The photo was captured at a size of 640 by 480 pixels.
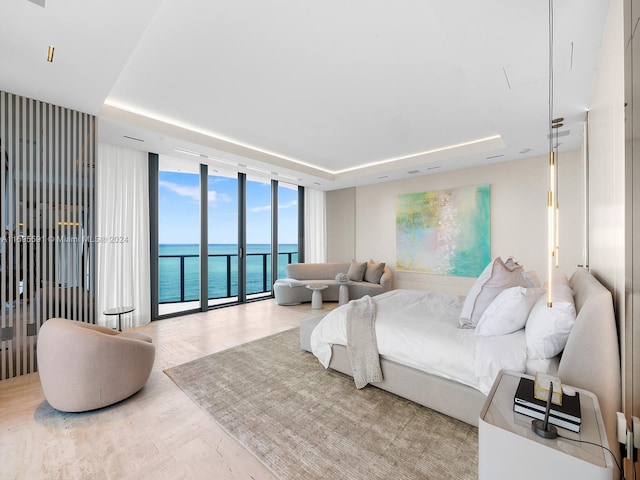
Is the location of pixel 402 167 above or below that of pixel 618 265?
above

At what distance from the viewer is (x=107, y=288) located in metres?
4.11

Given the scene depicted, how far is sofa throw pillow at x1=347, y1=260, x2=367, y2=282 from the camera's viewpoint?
623cm

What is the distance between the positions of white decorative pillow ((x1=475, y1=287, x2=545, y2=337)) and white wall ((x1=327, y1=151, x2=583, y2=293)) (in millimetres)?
2875

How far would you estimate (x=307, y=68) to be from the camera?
2.54 metres

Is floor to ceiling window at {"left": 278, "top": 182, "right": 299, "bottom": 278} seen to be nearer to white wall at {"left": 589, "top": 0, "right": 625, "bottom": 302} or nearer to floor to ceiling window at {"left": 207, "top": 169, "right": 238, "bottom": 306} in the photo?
floor to ceiling window at {"left": 207, "top": 169, "right": 238, "bottom": 306}

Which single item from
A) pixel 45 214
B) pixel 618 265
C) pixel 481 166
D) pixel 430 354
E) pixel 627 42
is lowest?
pixel 430 354

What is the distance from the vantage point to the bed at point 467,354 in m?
1.43

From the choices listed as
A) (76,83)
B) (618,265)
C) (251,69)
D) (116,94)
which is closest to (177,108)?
(116,94)

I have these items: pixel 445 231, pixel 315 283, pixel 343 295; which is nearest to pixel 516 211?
pixel 445 231

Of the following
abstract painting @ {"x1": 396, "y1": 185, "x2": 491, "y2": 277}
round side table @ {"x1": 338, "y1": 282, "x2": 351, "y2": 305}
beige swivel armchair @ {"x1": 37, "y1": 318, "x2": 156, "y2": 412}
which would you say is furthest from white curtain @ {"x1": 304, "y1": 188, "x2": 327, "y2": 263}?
beige swivel armchair @ {"x1": 37, "y1": 318, "x2": 156, "y2": 412}

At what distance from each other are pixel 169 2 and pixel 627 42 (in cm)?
251

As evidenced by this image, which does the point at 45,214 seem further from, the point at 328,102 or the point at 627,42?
the point at 627,42

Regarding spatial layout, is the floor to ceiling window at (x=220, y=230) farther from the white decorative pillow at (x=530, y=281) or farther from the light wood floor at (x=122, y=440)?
the white decorative pillow at (x=530, y=281)

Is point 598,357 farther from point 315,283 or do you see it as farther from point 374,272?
point 315,283
